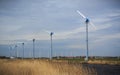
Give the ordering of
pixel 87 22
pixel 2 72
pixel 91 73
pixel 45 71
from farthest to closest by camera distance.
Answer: pixel 87 22, pixel 2 72, pixel 45 71, pixel 91 73

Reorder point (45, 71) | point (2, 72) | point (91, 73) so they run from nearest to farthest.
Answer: point (91, 73) < point (45, 71) < point (2, 72)

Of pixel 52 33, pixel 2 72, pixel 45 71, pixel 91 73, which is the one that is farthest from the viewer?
pixel 52 33

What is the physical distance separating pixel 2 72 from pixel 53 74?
15.4 feet

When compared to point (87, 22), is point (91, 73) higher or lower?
lower

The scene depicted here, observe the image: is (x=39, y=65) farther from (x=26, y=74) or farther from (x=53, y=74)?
(x=53, y=74)

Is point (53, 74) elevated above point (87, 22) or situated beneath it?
situated beneath

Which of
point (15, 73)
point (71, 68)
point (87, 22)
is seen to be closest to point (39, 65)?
point (15, 73)

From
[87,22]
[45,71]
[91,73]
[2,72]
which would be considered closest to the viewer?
[91,73]

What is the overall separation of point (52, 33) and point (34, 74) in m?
62.9

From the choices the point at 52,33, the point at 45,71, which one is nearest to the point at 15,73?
the point at 45,71

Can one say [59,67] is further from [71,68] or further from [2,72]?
[2,72]

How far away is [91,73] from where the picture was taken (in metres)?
18.7

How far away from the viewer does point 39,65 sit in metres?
23.0

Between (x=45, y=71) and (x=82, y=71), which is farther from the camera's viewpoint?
(x=45, y=71)
